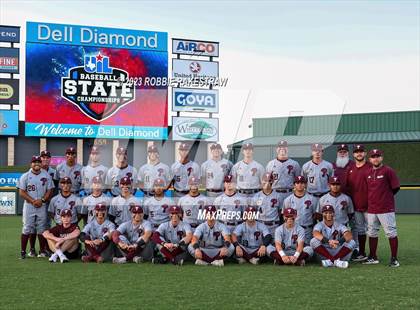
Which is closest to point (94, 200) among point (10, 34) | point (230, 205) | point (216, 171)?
point (216, 171)

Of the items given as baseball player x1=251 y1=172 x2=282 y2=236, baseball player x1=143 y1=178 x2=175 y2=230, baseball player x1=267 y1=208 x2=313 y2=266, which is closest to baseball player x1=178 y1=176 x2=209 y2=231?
baseball player x1=143 y1=178 x2=175 y2=230

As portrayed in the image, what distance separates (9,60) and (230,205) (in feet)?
59.8

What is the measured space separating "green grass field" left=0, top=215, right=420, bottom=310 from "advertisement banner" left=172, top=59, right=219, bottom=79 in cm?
1741

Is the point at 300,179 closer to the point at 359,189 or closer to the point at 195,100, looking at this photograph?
the point at 359,189

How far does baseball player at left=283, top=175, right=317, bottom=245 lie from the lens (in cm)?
802

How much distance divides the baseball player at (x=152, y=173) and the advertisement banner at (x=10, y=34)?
16.7 meters

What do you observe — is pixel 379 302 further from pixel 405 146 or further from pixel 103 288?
pixel 405 146

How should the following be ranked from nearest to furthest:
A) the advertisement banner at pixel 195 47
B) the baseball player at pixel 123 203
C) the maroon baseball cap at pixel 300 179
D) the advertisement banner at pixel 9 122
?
1. the maroon baseball cap at pixel 300 179
2. the baseball player at pixel 123 203
3. the advertisement banner at pixel 9 122
4. the advertisement banner at pixel 195 47

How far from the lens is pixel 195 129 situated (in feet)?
83.2

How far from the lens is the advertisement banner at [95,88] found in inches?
910

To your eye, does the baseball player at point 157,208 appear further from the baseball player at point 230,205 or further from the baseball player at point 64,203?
the baseball player at point 64,203

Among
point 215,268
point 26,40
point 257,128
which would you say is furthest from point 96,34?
point 215,268

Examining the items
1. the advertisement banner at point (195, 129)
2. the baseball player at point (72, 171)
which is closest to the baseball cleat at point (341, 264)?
the baseball player at point (72, 171)
